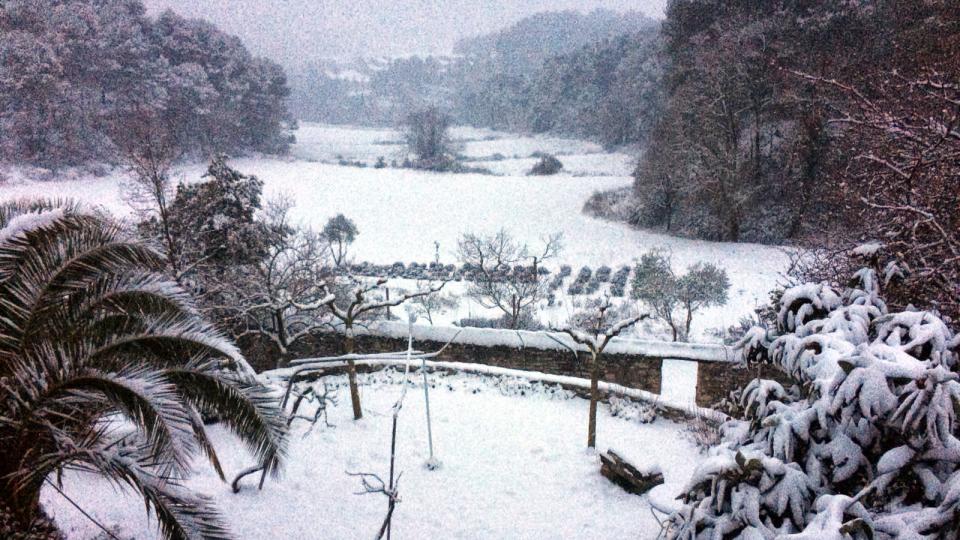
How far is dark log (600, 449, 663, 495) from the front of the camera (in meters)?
6.98

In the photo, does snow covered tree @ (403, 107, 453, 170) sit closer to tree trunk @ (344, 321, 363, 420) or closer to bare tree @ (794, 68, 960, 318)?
tree trunk @ (344, 321, 363, 420)

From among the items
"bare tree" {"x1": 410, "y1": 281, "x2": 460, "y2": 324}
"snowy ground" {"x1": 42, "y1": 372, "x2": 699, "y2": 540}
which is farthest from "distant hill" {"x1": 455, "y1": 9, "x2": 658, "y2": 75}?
"snowy ground" {"x1": 42, "y1": 372, "x2": 699, "y2": 540}

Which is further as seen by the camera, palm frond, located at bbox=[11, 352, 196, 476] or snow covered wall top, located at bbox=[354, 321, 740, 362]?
snow covered wall top, located at bbox=[354, 321, 740, 362]

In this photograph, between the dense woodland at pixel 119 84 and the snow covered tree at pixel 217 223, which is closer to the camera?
the snow covered tree at pixel 217 223

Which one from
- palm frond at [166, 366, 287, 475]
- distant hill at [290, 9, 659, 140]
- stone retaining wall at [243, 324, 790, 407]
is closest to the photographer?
palm frond at [166, 366, 287, 475]

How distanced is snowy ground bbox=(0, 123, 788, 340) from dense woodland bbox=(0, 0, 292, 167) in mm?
2293

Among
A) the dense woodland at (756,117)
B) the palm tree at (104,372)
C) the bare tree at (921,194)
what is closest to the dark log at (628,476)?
the bare tree at (921,194)

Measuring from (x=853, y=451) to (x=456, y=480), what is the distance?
5.79m

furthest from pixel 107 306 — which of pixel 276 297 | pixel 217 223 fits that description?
pixel 217 223

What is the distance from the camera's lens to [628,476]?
7035mm

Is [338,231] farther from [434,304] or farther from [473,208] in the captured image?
[473,208]

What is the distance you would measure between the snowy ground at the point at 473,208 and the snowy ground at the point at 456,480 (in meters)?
8.54

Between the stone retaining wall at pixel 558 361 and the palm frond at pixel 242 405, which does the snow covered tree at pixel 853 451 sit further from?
the stone retaining wall at pixel 558 361

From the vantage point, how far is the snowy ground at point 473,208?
20469 millimetres
